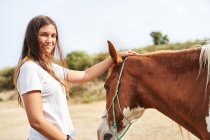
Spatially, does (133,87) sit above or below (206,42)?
below

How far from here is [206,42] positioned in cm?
359

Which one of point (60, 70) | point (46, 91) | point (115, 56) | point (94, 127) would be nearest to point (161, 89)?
point (115, 56)

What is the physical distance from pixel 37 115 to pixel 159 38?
34.6 metres

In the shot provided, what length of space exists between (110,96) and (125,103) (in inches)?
7.7

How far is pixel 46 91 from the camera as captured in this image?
3.14m

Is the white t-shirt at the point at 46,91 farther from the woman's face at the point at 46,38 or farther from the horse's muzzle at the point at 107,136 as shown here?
the horse's muzzle at the point at 107,136

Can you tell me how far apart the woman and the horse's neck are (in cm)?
84

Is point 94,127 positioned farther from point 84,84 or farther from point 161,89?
point 84,84

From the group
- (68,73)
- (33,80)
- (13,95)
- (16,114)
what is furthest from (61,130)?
(13,95)

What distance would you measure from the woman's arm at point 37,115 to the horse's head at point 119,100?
3.46 ft

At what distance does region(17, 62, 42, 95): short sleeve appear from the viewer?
3000mm

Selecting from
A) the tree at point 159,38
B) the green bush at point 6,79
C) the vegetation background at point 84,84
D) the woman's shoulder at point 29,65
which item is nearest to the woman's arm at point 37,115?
the woman's shoulder at point 29,65

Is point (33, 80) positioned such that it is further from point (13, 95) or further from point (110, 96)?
point (13, 95)

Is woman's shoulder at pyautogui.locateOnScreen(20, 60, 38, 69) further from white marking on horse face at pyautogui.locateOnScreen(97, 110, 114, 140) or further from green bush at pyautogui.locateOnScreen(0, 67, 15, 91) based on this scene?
green bush at pyautogui.locateOnScreen(0, 67, 15, 91)
